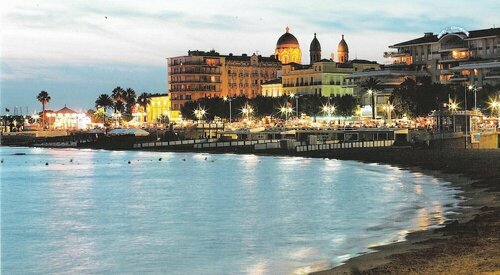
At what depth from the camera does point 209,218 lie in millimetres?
36156

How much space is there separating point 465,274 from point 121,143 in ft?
398

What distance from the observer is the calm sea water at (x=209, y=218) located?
982 inches

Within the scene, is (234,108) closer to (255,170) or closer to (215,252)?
(255,170)

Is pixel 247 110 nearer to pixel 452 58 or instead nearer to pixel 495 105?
pixel 452 58

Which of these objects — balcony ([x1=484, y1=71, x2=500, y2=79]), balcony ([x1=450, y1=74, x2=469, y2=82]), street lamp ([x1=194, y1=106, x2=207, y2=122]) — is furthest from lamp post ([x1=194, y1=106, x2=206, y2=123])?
balcony ([x1=484, y1=71, x2=500, y2=79])

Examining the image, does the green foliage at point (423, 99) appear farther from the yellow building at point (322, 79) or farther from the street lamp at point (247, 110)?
the yellow building at point (322, 79)

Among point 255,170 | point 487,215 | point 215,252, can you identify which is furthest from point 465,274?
point 255,170

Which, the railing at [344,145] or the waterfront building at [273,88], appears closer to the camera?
the railing at [344,145]

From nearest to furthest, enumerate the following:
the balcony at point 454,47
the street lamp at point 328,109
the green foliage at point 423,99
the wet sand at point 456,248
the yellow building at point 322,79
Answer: the wet sand at point 456,248
the green foliage at point 423,99
the street lamp at point 328,109
the balcony at point 454,47
the yellow building at point 322,79

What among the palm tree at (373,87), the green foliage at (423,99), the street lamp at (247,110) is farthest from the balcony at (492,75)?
the street lamp at (247,110)

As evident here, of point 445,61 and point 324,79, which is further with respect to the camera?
point 324,79

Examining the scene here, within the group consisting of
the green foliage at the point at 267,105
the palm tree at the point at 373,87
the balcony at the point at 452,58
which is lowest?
the green foliage at the point at 267,105

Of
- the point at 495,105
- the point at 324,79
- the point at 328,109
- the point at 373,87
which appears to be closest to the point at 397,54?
the point at 324,79

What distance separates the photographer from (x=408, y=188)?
47312 mm
